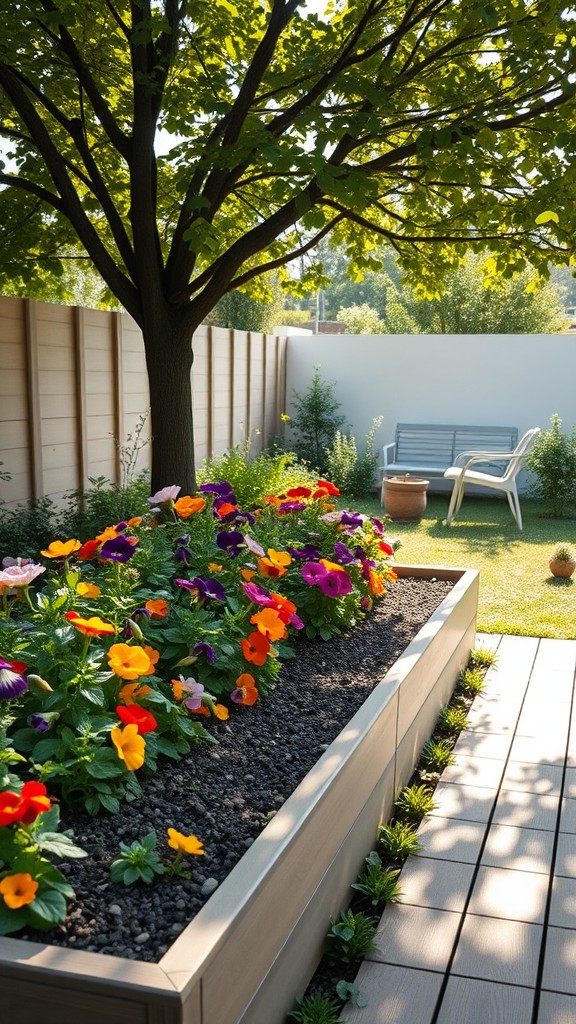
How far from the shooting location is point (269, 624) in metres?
2.38

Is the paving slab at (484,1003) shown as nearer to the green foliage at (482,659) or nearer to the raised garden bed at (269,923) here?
the raised garden bed at (269,923)

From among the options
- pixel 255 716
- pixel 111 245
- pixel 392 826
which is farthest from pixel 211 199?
pixel 392 826

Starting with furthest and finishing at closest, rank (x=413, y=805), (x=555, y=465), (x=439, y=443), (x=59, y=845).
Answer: (x=439, y=443)
(x=555, y=465)
(x=413, y=805)
(x=59, y=845)

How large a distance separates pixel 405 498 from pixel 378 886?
6.11 m

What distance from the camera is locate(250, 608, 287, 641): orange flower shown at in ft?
7.71

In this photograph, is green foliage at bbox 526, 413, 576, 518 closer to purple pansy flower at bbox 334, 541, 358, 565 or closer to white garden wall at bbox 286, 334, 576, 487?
white garden wall at bbox 286, 334, 576, 487

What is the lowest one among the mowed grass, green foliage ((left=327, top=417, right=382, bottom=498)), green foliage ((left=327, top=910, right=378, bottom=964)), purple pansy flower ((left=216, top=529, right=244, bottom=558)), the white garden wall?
the mowed grass

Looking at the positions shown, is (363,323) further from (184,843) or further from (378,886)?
(184,843)

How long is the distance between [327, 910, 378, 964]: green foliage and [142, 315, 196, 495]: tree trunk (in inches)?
113

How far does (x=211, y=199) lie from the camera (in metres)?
4.09

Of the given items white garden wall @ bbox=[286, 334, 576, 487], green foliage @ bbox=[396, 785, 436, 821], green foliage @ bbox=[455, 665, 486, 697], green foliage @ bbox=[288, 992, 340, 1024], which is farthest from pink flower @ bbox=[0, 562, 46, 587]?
white garden wall @ bbox=[286, 334, 576, 487]

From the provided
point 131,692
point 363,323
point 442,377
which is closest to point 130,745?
point 131,692

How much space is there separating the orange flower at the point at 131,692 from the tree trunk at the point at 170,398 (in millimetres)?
2716

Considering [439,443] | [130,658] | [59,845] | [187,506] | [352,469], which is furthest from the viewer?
[439,443]
